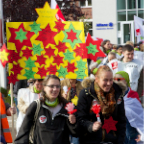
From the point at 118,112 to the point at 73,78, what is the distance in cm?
188

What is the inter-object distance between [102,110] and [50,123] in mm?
595

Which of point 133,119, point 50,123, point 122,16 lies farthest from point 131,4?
point 50,123

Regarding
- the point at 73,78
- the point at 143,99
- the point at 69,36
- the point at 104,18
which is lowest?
the point at 143,99

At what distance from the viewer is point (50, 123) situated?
4039 millimetres

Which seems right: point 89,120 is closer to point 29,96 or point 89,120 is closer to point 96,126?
point 96,126

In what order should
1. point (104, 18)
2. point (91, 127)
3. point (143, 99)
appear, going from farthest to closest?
point (104, 18), point (143, 99), point (91, 127)

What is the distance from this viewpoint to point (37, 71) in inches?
233

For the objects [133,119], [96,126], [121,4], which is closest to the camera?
[96,126]

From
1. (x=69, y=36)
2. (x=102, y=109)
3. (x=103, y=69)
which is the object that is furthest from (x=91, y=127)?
(x=69, y=36)

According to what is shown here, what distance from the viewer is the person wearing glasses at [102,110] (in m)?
4.12

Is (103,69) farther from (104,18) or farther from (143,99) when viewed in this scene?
(104,18)

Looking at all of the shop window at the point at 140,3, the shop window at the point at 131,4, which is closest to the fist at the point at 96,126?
the shop window at the point at 140,3

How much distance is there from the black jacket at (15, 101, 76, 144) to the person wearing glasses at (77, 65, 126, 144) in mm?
168

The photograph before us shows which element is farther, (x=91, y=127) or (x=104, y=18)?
(x=104, y=18)
